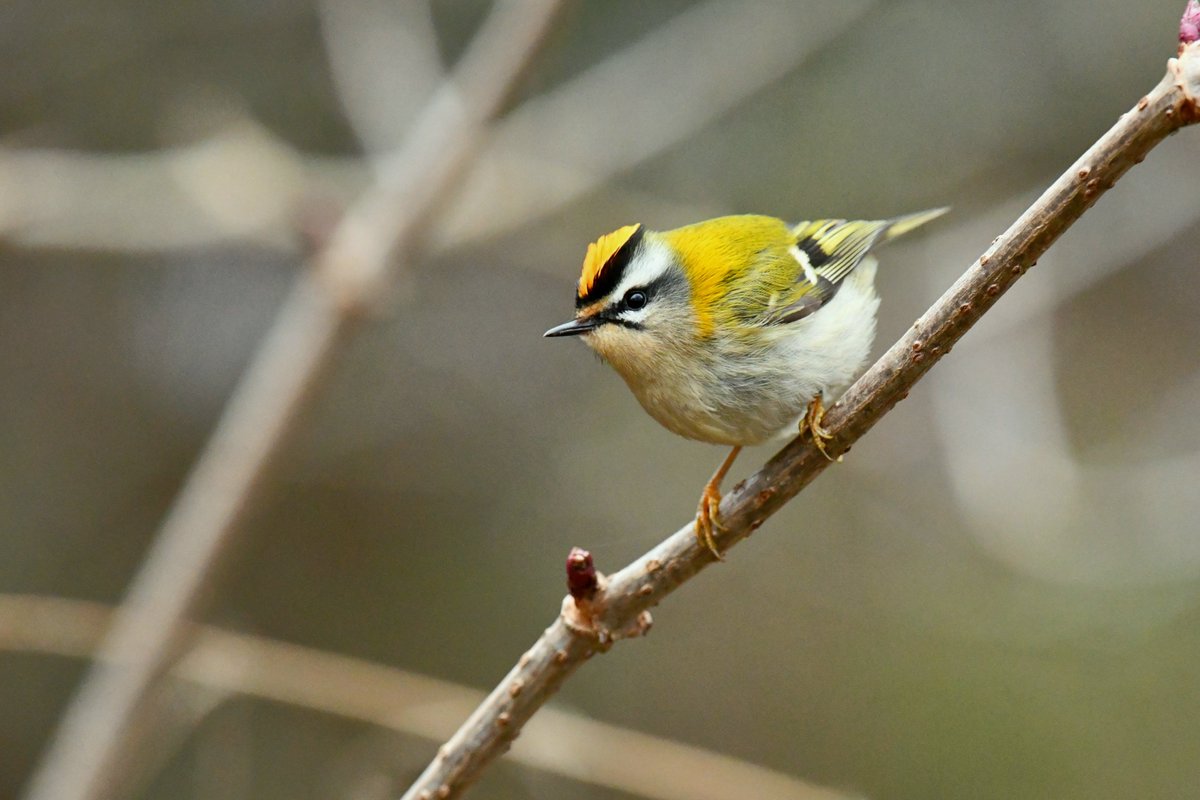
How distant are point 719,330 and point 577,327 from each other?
0.31m

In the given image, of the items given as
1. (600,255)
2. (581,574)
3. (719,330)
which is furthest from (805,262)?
(581,574)

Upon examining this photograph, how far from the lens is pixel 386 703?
2.88m

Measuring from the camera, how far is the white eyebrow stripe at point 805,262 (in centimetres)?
262

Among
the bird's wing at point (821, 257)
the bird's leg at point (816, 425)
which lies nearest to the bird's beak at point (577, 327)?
the bird's wing at point (821, 257)

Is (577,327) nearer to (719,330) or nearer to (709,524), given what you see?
(719,330)

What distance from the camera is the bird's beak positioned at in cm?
237

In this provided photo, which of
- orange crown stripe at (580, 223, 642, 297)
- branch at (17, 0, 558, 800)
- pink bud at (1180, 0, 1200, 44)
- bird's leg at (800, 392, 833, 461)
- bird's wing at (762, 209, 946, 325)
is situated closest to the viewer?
pink bud at (1180, 0, 1200, 44)

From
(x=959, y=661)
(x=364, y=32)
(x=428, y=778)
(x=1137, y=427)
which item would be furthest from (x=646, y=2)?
(x=428, y=778)

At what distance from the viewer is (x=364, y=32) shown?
407 cm

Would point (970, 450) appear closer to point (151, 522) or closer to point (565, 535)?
point (565, 535)

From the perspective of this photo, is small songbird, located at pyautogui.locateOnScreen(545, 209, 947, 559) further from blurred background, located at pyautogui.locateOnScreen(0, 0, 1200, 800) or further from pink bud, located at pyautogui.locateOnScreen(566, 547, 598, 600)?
blurred background, located at pyautogui.locateOnScreen(0, 0, 1200, 800)

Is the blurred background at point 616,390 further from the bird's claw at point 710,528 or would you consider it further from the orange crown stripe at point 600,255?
the bird's claw at point 710,528

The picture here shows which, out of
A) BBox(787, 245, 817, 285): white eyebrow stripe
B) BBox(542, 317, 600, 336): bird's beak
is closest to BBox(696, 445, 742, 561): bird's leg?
BBox(542, 317, 600, 336): bird's beak

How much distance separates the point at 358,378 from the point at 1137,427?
11.0 feet
